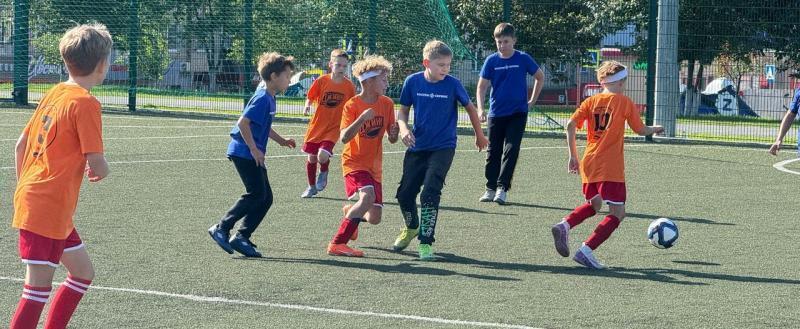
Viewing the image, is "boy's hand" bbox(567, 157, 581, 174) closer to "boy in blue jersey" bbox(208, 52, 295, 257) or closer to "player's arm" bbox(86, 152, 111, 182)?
"boy in blue jersey" bbox(208, 52, 295, 257)

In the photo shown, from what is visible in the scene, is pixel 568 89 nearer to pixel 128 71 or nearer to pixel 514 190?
pixel 128 71

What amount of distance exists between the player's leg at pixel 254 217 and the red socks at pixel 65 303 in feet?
9.58

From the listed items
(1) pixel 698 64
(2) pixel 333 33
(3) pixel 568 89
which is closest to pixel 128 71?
(2) pixel 333 33

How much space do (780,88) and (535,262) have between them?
14255mm

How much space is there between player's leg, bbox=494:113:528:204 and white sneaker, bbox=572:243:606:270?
12.2 feet

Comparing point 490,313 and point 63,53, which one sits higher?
point 63,53

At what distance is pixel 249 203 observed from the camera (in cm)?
872

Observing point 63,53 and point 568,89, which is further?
point 568,89

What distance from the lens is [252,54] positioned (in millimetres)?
24344

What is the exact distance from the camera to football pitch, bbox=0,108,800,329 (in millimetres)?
6711

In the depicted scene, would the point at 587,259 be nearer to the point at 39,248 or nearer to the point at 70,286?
the point at 70,286

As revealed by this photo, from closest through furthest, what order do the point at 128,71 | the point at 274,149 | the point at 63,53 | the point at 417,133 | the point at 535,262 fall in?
the point at 63,53
the point at 535,262
the point at 417,133
the point at 274,149
the point at 128,71

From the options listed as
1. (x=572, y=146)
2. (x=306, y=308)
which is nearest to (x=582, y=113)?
(x=572, y=146)

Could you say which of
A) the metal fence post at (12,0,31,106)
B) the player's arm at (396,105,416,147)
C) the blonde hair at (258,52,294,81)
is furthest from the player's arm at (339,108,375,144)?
the metal fence post at (12,0,31,106)
